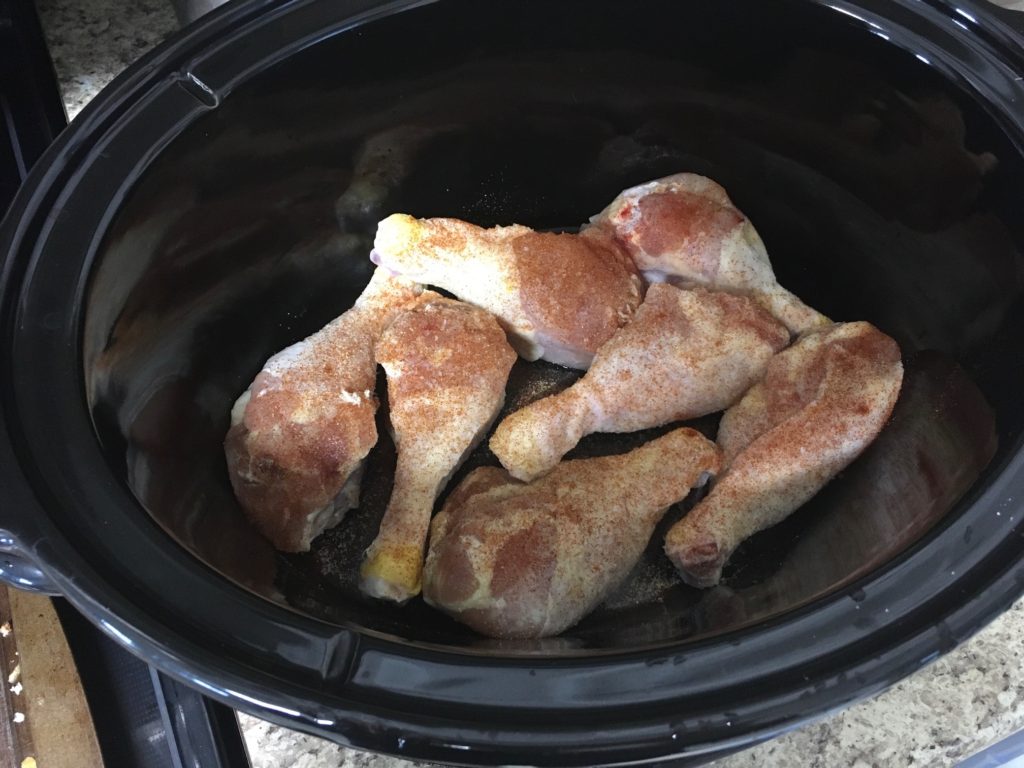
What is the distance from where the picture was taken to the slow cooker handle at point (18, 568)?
1.88 feet

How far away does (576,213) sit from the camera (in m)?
1.15

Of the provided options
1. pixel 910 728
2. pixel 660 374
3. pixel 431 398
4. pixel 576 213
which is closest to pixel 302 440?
pixel 431 398

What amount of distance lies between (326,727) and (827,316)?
2.42 feet

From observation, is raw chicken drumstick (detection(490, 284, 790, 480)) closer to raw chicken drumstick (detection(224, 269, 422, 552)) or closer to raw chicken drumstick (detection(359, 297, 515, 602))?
raw chicken drumstick (detection(359, 297, 515, 602))

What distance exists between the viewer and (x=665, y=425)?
3.32ft

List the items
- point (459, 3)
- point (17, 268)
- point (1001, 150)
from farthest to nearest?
point (459, 3)
point (1001, 150)
point (17, 268)

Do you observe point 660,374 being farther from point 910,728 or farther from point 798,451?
point 910,728

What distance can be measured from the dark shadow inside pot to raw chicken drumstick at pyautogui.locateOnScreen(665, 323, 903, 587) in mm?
30

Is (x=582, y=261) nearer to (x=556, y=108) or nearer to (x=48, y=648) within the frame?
(x=556, y=108)

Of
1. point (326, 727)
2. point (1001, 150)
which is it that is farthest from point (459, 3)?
point (326, 727)

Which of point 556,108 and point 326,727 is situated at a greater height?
point 556,108

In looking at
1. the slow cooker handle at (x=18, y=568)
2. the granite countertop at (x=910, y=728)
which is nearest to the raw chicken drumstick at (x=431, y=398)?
the granite countertop at (x=910, y=728)

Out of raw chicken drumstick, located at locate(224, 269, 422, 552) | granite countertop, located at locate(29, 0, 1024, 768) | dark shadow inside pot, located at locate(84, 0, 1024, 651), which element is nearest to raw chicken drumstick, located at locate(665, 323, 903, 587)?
dark shadow inside pot, located at locate(84, 0, 1024, 651)

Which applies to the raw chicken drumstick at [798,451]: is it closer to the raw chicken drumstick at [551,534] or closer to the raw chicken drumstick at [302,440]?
the raw chicken drumstick at [551,534]
